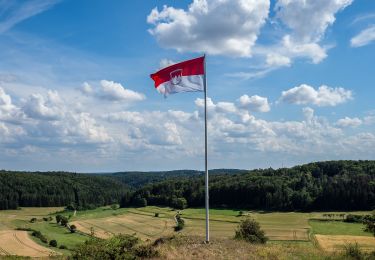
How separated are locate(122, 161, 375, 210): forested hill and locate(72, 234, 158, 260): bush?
10468 centimetres

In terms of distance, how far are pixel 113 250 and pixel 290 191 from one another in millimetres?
124316

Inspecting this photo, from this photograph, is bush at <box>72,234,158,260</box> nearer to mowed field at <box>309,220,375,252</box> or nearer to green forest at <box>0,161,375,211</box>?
mowed field at <box>309,220,375,252</box>

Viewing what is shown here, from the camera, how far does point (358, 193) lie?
124875mm

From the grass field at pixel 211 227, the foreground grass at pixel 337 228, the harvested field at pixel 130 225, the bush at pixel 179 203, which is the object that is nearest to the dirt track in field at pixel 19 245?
the grass field at pixel 211 227

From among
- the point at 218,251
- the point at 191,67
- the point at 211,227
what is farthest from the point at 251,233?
the point at 211,227

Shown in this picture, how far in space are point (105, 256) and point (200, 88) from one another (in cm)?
1109

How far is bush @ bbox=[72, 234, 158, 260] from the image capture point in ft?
70.0

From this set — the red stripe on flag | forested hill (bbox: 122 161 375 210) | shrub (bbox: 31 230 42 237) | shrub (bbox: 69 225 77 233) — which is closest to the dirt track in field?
shrub (bbox: 31 230 42 237)

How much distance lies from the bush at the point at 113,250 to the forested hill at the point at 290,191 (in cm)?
10468

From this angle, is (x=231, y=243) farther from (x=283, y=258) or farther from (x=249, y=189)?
(x=249, y=189)

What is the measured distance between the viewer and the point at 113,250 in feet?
71.4

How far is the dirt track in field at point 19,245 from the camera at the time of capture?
75.9 metres

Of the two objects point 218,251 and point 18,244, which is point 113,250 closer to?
point 218,251

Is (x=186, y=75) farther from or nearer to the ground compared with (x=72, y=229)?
farther from the ground
